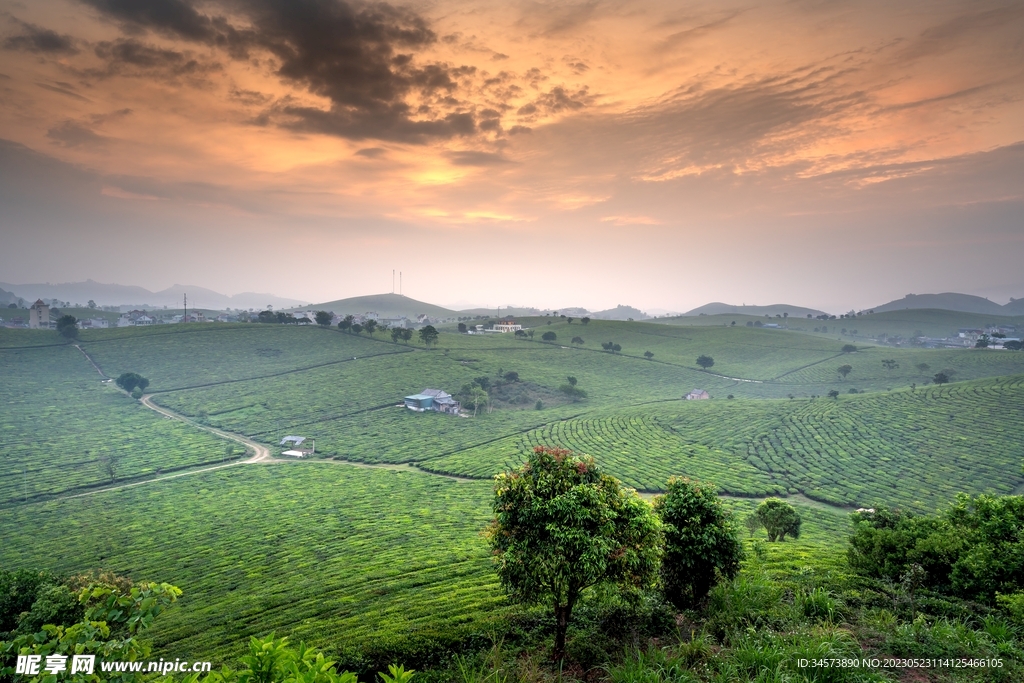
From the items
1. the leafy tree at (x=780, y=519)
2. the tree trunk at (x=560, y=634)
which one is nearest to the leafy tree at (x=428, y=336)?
the leafy tree at (x=780, y=519)

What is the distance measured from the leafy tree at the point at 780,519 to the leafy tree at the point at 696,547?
21127 millimetres

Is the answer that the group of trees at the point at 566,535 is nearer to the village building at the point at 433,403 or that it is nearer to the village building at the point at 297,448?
the village building at the point at 297,448

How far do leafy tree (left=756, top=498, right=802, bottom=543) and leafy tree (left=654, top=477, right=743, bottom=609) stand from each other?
2113 centimetres

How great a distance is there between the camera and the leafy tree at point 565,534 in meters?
11.5

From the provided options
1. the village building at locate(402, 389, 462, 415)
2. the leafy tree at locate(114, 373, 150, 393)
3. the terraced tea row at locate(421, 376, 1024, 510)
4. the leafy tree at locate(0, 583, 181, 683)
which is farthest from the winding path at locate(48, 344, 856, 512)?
the leafy tree at locate(0, 583, 181, 683)

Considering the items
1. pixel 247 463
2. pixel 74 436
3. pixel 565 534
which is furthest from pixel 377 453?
pixel 565 534

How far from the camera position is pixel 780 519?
32.1m

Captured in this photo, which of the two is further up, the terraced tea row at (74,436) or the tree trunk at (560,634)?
the tree trunk at (560,634)

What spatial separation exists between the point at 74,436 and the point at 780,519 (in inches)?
3964

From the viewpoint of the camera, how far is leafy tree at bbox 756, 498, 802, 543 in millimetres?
32000

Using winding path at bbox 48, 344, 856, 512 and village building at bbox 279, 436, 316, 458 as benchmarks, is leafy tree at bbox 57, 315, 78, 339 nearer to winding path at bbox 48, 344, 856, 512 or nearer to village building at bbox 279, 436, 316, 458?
winding path at bbox 48, 344, 856, 512

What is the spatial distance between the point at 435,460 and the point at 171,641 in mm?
47205

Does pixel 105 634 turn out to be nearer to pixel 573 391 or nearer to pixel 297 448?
pixel 297 448

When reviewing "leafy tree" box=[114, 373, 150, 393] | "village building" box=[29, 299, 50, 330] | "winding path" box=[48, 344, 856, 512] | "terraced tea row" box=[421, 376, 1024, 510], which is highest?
"village building" box=[29, 299, 50, 330]
